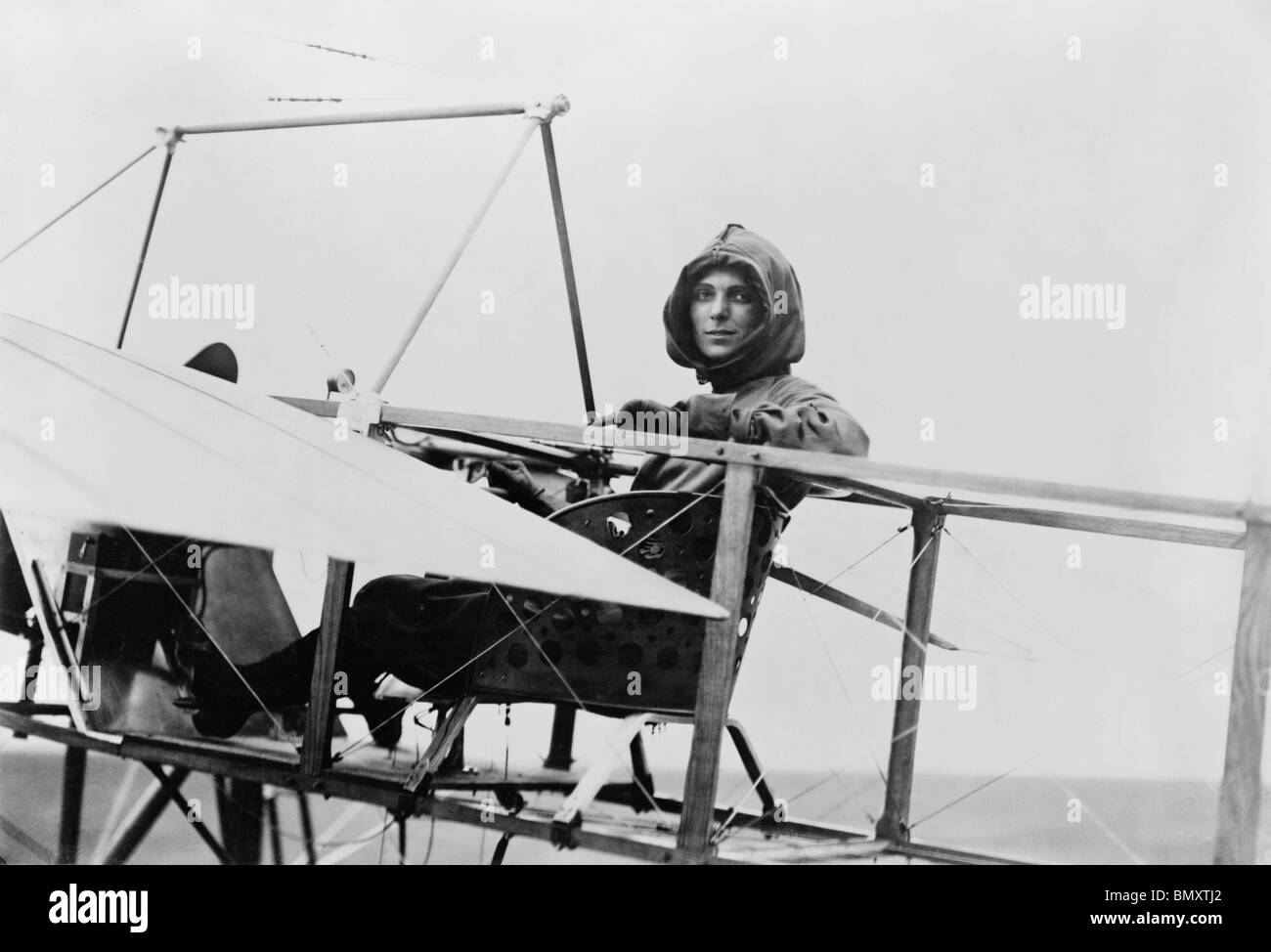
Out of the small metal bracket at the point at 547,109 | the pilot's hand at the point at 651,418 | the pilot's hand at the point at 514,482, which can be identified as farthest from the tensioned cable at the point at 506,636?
the small metal bracket at the point at 547,109

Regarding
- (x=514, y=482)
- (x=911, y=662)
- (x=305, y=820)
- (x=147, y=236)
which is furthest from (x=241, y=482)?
(x=305, y=820)

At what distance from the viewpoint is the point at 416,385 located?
523cm

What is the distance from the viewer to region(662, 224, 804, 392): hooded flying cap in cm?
355

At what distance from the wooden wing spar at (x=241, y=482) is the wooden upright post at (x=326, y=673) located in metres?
0.30

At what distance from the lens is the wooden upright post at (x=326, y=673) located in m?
2.95

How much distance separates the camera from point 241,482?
8.82ft

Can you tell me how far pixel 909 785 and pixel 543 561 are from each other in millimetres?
1565

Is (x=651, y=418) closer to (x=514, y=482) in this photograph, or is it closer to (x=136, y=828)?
(x=514, y=482)

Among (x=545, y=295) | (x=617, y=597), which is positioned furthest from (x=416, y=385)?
(x=617, y=597)

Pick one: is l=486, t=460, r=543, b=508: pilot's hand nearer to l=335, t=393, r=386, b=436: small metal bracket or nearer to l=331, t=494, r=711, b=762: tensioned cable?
l=335, t=393, r=386, b=436: small metal bracket
